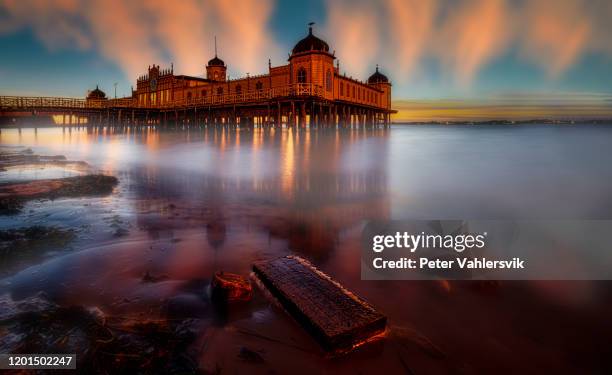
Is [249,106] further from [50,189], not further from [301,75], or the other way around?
→ [50,189]

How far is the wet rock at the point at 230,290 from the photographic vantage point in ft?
13.0

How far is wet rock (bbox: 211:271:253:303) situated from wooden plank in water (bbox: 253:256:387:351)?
0.29 meters

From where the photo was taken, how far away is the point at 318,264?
522 cm

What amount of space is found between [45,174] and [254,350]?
1291cm

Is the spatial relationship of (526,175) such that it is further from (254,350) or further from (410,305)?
(254,350)

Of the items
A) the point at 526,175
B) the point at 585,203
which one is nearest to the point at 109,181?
the point at 585,203

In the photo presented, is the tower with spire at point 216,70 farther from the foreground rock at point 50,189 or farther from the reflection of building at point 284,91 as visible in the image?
the foreground rock at point 50,189

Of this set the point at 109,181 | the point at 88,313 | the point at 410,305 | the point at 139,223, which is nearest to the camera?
the point at 88,313

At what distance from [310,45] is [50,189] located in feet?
98.2

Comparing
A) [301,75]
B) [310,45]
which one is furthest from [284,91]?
[310,45]

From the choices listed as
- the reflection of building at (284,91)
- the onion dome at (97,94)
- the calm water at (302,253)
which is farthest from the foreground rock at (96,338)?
the onion dome at (97,94)

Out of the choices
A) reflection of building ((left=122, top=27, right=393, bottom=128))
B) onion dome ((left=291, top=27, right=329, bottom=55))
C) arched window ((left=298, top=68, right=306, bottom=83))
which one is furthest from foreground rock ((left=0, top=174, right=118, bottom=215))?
onion dome ((left=291, top=27, right=329, bottom=55))

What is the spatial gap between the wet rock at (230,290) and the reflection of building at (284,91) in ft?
100

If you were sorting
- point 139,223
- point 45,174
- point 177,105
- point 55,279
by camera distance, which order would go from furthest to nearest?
1. point 177,105
2. point 45,174
3. point 139,223
4. point 55,279
